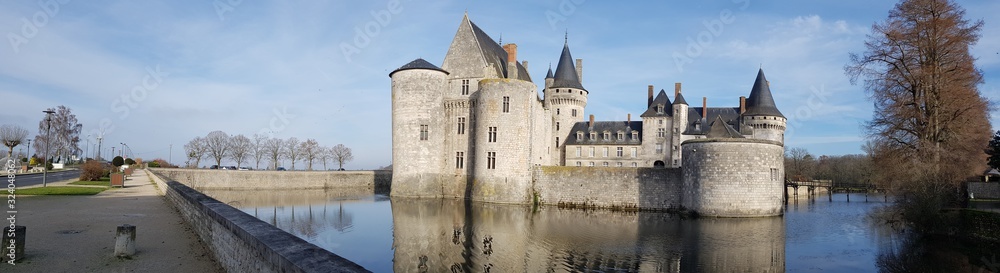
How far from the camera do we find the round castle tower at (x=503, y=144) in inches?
1130

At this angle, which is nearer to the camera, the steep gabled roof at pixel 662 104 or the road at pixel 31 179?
the road at pixel 31 179

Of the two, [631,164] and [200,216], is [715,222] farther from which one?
[631,164]

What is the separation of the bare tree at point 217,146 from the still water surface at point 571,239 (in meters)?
38.5

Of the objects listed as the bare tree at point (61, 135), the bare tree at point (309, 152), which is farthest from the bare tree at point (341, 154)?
the bare tree at point (61, 135)

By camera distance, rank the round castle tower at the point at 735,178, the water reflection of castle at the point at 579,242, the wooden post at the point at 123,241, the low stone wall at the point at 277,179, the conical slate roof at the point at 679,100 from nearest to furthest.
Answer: the wooden post at the point at 123,241
the water reflection of castle at the point at 579,242
the round castle tower at the point at 735,178
the low stone wall at the point at 277,179
the conical slate roof at the point at 679,100

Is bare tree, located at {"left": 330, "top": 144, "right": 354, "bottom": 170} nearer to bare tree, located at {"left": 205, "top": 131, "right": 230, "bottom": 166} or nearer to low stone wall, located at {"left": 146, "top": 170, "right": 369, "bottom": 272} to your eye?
bare tree, located at {"left": 205, "top": 131, "right": 230, "bottom": 166}

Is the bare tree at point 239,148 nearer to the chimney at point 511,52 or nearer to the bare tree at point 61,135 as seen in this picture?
the bare tree at point 61,135

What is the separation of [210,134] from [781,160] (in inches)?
2321

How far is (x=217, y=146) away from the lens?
6044 cm

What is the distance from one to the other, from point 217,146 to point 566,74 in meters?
40.6

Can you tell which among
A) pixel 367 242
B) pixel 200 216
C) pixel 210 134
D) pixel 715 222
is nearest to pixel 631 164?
pixel 715 222

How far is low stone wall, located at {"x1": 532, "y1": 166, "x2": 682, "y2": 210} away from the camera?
2609cm

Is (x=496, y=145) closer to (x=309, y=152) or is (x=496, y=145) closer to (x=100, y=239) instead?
(x=100, y=239)

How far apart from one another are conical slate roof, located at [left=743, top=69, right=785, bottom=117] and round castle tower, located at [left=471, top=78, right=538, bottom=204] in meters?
22.4
